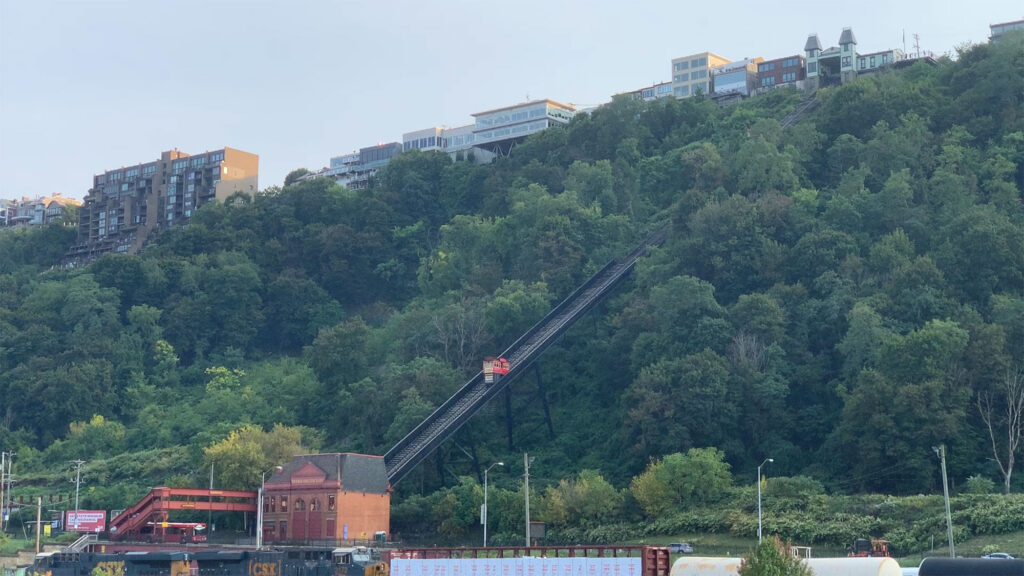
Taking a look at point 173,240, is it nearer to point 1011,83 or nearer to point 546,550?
point 1011,83

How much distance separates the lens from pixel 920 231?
109062 millimetres

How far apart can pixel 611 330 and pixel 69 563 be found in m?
55.6

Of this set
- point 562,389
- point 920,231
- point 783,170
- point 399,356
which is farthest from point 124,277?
point 920,231

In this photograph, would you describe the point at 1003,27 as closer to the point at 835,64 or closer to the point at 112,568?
the point at 835,64

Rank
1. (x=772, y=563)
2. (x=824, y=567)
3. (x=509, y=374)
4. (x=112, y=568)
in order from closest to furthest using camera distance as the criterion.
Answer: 1. (x=772, y=563)
2. (x=824, y=567)
3. (x=112, y=568)
4. (x=509, y=374)

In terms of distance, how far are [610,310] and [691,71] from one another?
83.0 metres

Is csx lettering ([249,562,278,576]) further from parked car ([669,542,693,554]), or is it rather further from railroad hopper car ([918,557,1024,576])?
railroad hopper car ([918,557,1024,576])

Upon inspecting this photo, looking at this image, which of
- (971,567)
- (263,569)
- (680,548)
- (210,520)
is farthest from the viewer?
(210,520)

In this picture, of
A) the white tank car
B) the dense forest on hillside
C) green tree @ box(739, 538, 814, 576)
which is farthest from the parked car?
green tree @ box(739, 538, 814, 576)

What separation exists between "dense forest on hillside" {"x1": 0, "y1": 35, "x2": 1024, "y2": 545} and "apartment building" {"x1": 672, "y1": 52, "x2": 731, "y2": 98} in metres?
32.3

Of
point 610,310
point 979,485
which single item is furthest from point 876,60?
point 979,485

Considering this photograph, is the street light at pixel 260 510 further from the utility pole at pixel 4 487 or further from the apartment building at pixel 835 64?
the apartment building at pixel 835 64

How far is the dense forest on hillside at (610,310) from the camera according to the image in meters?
94.1

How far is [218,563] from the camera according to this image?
69.4 m
